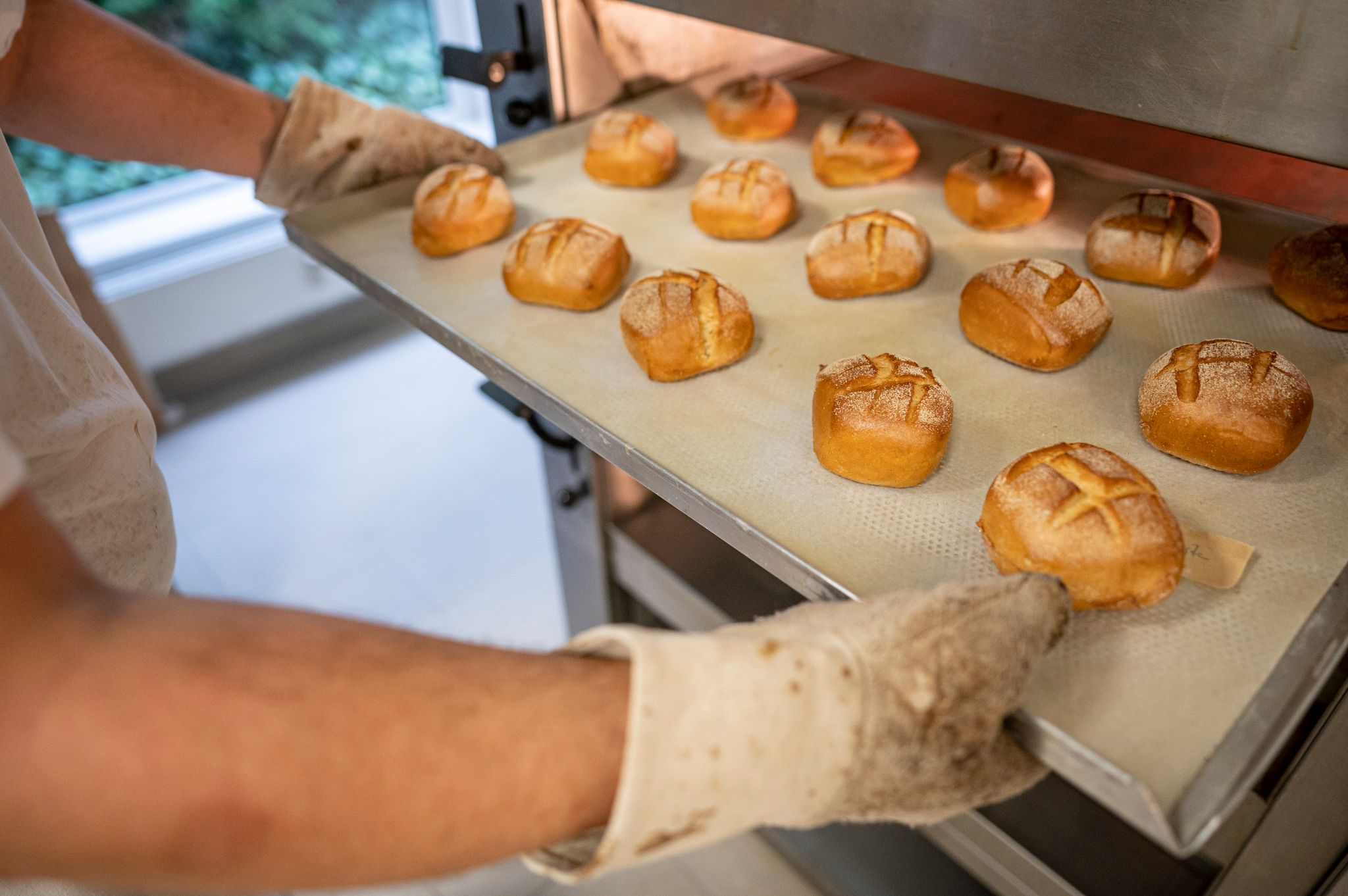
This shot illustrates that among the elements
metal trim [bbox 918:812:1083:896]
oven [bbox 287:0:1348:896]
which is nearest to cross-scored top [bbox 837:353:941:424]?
oven [bbox 287:0:1348:896]

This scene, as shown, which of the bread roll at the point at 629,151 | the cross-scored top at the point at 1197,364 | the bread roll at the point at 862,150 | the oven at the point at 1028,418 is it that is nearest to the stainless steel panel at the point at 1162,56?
the oven at the point at 1028,418

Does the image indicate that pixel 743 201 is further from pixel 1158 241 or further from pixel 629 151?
pixel 1158 241

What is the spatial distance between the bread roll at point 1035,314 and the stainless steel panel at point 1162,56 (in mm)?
280

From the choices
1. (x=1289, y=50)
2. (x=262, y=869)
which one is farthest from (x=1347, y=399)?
(x=262, y=869)

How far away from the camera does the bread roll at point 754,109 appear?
1.73 meters

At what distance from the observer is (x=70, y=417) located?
1001 millimetres

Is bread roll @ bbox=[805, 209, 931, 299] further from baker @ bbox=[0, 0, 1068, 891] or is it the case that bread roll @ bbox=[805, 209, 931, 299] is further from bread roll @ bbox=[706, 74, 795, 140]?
baker @ bbox=[0, 0, 1068, 891]

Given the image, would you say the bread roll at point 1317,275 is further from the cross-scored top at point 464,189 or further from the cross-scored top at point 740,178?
the cross-scored top at point 464,189

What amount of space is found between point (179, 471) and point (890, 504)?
9.25ft

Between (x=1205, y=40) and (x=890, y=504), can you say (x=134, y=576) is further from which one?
(x=1205, y=40)

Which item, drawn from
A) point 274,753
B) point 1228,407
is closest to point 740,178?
point 1228,407

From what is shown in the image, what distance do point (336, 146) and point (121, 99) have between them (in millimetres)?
335

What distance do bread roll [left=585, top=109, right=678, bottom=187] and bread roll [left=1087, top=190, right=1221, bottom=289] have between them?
2.58 ft

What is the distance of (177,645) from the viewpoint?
54cm
